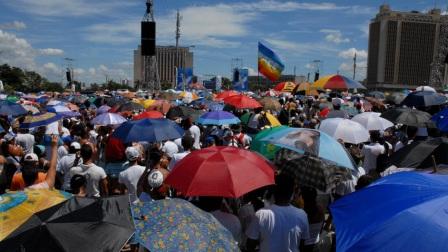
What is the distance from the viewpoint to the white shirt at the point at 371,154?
7.74 metres

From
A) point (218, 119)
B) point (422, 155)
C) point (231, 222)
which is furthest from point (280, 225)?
point (218, 119)

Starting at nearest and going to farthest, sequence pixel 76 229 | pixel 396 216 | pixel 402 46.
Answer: pixel 396 216 → pixel 76 229 → pixel 402 46

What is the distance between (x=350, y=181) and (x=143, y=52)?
2895 centimetres

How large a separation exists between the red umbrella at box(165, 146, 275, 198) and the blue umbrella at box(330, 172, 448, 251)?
1.49 m

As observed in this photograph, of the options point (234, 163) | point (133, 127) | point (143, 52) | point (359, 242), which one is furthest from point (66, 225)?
point (143, 52)

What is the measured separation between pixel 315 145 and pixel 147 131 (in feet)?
10.4

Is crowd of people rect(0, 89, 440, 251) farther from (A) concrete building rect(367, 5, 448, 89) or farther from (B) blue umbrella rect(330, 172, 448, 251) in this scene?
(A) concrete building rect(367, 5, 448, 89)

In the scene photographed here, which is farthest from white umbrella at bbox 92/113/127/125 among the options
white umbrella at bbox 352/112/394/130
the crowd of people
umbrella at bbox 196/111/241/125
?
white umbrella at bbox 352/112/394/130

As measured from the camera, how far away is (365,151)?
782 centimetres

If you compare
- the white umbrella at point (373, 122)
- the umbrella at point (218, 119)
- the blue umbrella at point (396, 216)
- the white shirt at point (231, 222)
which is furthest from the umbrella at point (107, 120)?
the blue umbrella at point (396, 216)

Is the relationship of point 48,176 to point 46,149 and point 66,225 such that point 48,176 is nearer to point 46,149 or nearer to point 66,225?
point 66,225

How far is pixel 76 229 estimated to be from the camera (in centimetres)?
243

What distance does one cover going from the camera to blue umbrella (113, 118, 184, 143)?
729 cm

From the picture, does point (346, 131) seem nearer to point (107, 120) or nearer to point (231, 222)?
point (231, 222)
